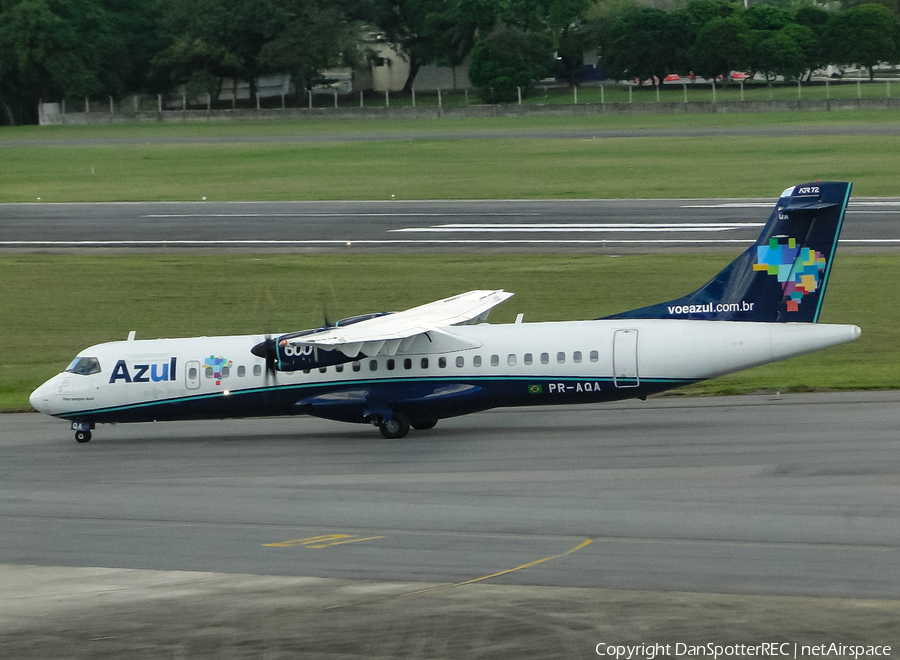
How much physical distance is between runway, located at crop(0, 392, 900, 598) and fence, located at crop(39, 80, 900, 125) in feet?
256

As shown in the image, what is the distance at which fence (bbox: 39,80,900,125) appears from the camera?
100688 mm

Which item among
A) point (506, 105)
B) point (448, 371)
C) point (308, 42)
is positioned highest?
point (308, 42)

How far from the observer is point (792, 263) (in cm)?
2441

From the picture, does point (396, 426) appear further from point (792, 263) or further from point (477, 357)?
point (792, 263)

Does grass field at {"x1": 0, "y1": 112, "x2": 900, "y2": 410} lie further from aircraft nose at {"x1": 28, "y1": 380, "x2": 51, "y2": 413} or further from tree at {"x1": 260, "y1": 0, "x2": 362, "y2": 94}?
tree at {"x1": 260, "y1": 0, "x2": 362, "y2": 94}

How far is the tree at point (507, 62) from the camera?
11288 centimetres

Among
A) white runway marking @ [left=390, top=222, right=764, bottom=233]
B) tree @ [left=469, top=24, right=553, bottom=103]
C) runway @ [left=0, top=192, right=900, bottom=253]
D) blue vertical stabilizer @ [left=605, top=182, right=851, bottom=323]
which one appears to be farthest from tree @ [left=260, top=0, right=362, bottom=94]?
blue vertical stabilizer @ [left=605, top=182, right=851, bottom=323]

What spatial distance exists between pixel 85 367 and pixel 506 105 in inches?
3340

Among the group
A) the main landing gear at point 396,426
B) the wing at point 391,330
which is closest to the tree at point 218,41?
the wing at point 391,330

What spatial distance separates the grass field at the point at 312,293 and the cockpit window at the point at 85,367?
3937 mm

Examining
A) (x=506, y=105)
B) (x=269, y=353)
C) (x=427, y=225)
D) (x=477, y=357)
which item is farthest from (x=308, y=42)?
(x=477, y=357)

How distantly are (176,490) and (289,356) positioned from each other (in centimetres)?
430

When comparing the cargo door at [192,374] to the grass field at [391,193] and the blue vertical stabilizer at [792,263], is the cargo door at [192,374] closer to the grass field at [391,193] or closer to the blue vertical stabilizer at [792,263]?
the grass field at [391,193]

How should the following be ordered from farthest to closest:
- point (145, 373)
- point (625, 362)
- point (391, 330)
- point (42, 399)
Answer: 1. point (42, 399)
2. point (145, 373)
3. point (391, 330)
4. point (625, 362)
